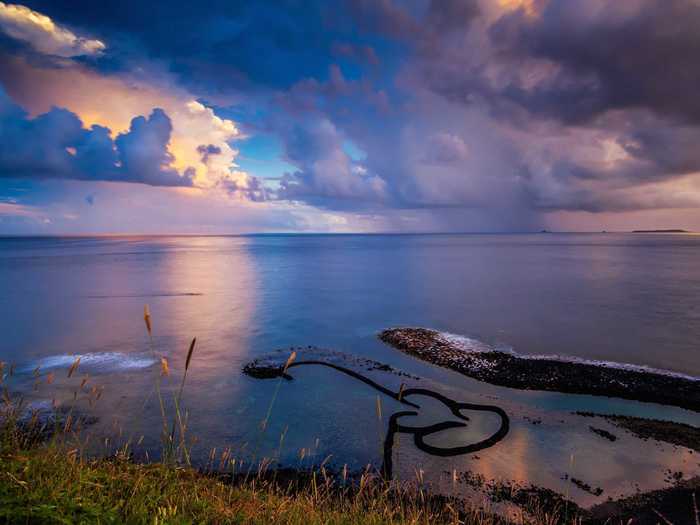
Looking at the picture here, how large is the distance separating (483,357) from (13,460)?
2094cm

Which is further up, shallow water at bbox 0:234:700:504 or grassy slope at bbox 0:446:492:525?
grassy slope at bbox 0:446:492:525

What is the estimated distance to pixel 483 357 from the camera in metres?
21.2

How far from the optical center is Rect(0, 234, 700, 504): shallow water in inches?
458

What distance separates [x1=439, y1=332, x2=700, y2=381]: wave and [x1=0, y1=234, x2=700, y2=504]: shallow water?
3.13ft

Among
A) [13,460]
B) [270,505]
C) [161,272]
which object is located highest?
[13,460]

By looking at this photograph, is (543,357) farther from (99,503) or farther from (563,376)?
(99,503)

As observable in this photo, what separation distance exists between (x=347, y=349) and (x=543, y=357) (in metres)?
12.3

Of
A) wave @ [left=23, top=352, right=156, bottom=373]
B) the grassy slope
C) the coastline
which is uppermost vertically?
the grassy slope

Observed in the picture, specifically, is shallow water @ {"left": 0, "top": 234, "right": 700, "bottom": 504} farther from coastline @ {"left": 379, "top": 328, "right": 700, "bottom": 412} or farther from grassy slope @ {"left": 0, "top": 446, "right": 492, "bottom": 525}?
grassy slope @ {"left": 0, "top": 446, "right": 492, "bottom": 525}

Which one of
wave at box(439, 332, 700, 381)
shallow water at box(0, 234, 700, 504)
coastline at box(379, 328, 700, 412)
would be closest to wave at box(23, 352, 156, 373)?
shallow water at box(0, 234, 700, 504)

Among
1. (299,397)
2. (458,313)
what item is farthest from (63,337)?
(458,313)

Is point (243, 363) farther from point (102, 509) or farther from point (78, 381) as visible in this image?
point (102, 509)

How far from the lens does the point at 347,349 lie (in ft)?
76.0

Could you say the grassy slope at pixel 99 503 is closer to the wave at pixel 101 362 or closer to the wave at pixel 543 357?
the wave at pixel 101 362
